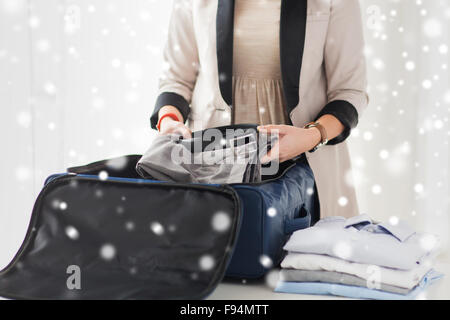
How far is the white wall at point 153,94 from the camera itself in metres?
2.07

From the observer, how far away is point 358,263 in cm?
72

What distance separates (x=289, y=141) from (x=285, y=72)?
287 mm

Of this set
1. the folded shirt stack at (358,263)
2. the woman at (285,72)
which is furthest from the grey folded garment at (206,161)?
the woman at (285,72)

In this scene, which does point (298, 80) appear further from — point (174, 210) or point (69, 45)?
point (69, 45)

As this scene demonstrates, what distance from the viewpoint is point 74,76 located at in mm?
2170

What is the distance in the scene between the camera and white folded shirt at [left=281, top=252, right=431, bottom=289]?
2.31ft

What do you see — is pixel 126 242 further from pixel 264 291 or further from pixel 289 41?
pixel 289 41

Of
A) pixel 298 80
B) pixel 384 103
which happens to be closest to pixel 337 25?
pixel 298 80

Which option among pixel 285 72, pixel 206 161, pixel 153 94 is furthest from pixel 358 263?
pixel 153 94

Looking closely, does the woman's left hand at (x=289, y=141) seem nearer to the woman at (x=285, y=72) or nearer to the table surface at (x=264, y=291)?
the woman at (x=285, y=72)

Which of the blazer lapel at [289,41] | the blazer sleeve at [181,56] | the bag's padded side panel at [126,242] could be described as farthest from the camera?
the blazer sleeve at [181,56]

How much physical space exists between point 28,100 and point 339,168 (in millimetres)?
1207

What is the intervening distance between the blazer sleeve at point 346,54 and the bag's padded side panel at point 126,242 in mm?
645

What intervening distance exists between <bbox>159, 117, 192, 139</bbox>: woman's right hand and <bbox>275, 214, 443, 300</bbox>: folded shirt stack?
14.5 inches
